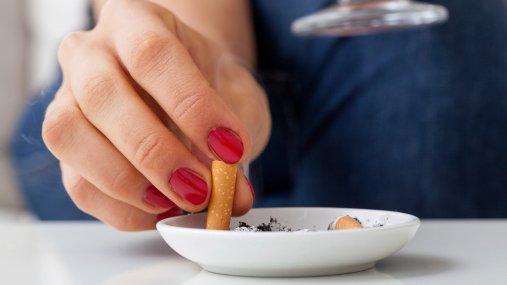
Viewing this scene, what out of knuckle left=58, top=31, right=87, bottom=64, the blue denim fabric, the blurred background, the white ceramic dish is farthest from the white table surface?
the blurred background

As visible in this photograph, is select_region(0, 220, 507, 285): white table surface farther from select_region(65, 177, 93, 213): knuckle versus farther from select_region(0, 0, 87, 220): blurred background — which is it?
select_region(0, 0, 87, 220): blurred background

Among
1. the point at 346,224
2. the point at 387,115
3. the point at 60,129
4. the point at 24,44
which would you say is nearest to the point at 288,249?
the point at 346,224

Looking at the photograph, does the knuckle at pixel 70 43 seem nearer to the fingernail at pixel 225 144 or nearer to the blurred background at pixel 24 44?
the fingernail at pixel 225 144

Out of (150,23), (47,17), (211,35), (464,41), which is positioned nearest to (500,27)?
(464,41)

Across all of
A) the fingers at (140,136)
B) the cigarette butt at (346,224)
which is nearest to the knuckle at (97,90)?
the fingers at (140,136)

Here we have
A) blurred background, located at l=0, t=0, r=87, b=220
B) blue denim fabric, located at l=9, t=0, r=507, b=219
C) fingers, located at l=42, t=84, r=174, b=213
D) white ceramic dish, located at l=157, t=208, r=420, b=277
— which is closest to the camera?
white ceramic dish, located at l=157, t=208, r=420, b=277

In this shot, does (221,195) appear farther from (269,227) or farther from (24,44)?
(24,44)

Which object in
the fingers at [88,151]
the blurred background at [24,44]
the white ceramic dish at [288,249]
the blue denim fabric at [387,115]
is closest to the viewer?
the white ceramic dish at [288,249]
